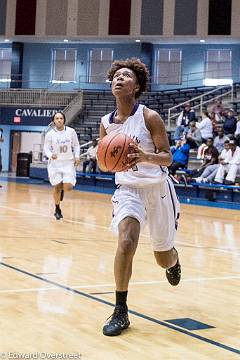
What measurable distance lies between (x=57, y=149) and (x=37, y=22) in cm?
2081

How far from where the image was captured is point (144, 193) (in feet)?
13.8

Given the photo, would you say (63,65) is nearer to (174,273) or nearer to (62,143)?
(62,143)

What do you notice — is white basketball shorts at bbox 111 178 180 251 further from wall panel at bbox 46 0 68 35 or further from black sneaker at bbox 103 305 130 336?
wall panel at bbox 46 0 68 35

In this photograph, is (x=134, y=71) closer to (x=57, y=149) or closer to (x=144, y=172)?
(x=144, y=172)

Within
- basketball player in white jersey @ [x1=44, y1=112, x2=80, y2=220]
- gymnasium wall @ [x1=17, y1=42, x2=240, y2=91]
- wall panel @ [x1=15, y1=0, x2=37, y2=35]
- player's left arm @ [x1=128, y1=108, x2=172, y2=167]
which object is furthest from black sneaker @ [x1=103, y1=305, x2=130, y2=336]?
wall panel @ [x1=15, y1=0, x2=37, y2=35]

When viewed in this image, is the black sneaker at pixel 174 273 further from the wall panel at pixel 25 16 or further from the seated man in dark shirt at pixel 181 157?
the wall panel at pixel 25 16

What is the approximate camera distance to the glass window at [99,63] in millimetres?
32500

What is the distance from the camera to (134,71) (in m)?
4.34

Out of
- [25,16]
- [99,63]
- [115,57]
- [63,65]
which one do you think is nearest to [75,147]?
[25,16]

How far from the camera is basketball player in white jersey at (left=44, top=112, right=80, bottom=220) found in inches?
412

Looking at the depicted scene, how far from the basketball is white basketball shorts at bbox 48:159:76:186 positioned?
6476 millimetres

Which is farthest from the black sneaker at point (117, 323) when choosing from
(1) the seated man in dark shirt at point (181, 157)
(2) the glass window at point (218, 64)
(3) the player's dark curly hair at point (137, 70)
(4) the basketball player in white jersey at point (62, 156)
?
(2) the glass window at point (218, 64)

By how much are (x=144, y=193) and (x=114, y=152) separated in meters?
0.45

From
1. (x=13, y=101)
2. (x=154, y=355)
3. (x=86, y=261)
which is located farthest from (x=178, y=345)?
(x=13, y=101)
